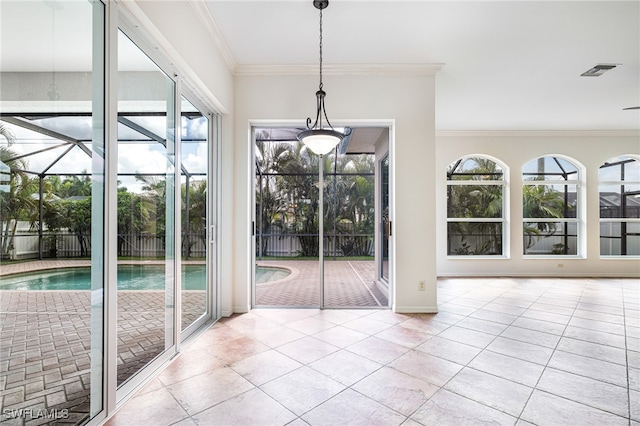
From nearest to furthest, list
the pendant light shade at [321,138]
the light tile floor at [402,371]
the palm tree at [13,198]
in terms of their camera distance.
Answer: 1. the palm tree at [13,198]
2. the light tile floor at [402,371]
3. the pendant light shade at [321,138]

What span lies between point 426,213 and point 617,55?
2.78 m

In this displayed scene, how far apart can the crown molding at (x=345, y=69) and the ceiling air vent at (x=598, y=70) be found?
1.94 meters

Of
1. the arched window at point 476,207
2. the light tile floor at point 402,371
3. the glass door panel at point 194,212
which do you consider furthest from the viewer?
the arched window at point 476,207

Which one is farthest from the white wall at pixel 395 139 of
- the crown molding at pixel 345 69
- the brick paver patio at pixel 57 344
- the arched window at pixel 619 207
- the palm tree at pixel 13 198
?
the arched window at pixel 619 207

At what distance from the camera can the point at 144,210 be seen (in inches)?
91.8

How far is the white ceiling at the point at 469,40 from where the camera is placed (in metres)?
2.74

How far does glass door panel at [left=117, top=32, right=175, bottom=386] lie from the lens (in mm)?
2092

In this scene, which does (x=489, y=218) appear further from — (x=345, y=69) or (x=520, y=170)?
(x=345, y=69)

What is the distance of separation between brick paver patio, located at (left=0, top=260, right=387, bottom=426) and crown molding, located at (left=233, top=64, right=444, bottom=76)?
2.82 meters

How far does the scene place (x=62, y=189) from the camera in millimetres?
1587

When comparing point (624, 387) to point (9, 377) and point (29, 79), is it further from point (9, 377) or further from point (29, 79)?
point (29, 79)

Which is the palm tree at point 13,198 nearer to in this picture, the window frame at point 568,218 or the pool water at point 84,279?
the pool water at point 84,279

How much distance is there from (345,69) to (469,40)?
54.4 inches

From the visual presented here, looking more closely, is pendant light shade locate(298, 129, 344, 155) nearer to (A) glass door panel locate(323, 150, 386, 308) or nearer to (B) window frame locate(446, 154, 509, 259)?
(A) glass door panel locate(323, 150, 386, 308)
